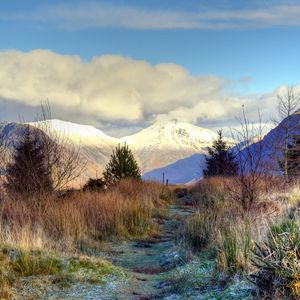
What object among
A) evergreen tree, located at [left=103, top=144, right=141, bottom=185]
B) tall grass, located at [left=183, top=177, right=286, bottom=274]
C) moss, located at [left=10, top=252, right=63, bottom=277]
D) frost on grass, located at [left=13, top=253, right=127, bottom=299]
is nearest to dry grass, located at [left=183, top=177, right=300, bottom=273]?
tall grass, located at [left=183, top=177, right=286, bottom=274]

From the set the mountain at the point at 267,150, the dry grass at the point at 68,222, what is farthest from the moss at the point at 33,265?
the mountain at the point at 267,150

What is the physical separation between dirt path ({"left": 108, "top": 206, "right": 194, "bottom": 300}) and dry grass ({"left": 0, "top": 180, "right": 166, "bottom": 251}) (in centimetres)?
77

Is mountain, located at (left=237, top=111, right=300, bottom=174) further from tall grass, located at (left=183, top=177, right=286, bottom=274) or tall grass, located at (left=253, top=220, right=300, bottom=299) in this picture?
tall grass, located at (left=253, top=220, right=300, bottom=299)

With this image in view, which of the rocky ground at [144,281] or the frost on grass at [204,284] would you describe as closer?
the frost on grass at [204,284]

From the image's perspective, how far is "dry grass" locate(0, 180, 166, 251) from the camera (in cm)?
851

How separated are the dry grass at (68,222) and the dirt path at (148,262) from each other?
77 cm

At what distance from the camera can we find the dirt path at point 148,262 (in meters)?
6.67

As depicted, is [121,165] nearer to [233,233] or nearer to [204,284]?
[233,233]

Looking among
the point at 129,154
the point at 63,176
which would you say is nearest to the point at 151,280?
the point at 63,176

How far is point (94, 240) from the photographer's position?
34.2 ft

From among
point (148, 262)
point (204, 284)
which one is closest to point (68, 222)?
point (148, 262)

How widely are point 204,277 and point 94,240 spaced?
169 inches

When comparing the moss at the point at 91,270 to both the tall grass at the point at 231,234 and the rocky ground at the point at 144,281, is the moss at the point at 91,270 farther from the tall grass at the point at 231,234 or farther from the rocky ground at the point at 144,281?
the tall grass at the point at 231,234

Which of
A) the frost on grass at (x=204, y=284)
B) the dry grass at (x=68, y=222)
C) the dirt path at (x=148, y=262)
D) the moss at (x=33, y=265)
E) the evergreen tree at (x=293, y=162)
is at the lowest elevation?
the dirt path at (x=148, y=262)
